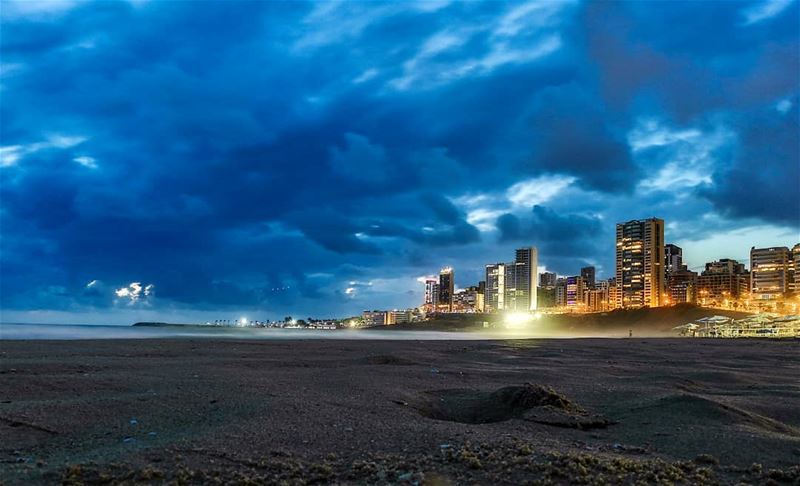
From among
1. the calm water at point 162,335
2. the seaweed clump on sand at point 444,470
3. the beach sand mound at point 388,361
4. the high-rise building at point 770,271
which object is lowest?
the calm water at point 162,335

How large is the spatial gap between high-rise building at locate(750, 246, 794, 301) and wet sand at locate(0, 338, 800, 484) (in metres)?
185

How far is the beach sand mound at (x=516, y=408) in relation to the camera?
22.6ft

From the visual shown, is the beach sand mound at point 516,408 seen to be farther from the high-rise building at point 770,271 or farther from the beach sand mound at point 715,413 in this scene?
the high-rise building at point 770,271

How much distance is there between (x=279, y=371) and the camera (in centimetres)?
1255

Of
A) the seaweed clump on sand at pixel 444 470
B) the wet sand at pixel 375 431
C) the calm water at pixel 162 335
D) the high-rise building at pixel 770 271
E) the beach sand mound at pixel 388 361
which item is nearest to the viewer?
the seaweed clump on sand at pixel 444 470

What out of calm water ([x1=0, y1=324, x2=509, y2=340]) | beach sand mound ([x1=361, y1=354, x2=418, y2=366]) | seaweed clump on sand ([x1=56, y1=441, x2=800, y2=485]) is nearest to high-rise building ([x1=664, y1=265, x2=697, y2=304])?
calm water ([x1=0, y1=324, x2=509, y2=340])

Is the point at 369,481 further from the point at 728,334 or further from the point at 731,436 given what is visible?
the point at 728,334

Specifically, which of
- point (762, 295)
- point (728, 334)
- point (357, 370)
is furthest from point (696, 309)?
point (357, 370)

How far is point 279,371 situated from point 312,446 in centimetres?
753

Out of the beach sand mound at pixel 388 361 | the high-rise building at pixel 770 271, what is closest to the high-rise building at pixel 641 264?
the high-rise building at pixel 770 271

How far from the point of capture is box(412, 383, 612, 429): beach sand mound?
6.89 meters

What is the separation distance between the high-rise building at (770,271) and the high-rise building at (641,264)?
26.9m

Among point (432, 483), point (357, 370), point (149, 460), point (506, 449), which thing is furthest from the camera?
point (357, 370)

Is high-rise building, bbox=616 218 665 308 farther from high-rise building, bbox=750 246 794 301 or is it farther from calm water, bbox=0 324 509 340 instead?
calm water, bbox=0 324 509 340
